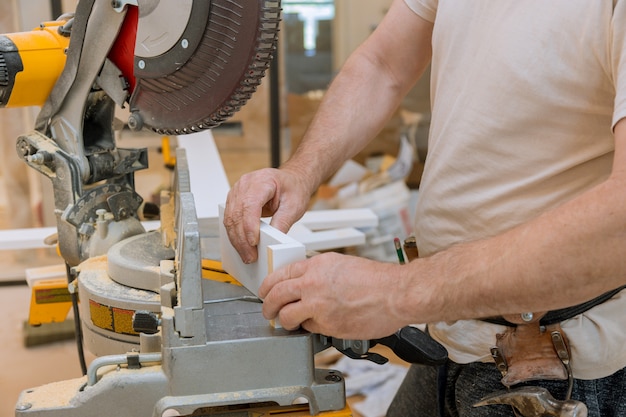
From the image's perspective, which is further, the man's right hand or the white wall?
the white wall

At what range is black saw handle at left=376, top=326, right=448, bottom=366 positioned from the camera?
0.93m

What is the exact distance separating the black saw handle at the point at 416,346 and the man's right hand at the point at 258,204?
237 millimetres

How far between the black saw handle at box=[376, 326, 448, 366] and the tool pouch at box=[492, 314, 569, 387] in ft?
0.47

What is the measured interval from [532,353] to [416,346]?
19 cm

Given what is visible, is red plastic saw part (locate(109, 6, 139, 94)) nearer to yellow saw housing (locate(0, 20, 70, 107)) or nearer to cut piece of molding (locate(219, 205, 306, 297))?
yellow saw housing (locate(0, 20, 70, 107))

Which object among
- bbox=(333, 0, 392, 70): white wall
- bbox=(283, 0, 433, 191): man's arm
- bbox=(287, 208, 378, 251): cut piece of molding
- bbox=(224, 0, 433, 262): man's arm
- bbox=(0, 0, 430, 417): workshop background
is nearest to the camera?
bbox=(224, 0, 433, 262): man's arm

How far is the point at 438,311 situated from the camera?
2.87ft

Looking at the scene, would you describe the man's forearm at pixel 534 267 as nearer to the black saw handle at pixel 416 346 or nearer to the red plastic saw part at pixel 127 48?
the black saw handle at pixel 416 346

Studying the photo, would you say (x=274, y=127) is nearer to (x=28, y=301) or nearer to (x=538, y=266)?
(x=28, y=301)

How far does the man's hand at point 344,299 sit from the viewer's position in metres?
0.88

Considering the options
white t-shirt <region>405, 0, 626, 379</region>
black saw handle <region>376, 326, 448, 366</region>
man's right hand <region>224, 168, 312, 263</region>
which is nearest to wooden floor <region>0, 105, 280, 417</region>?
man's right hand <region>224, 168, 312, 263</region>

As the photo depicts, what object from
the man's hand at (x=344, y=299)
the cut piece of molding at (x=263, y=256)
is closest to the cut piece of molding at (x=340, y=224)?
the cut piece of molding at (x=263, y=256)

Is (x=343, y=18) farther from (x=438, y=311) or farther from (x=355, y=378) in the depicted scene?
(x=438, y=311)

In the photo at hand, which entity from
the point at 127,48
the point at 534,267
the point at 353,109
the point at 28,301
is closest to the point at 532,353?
the point at 534,267
